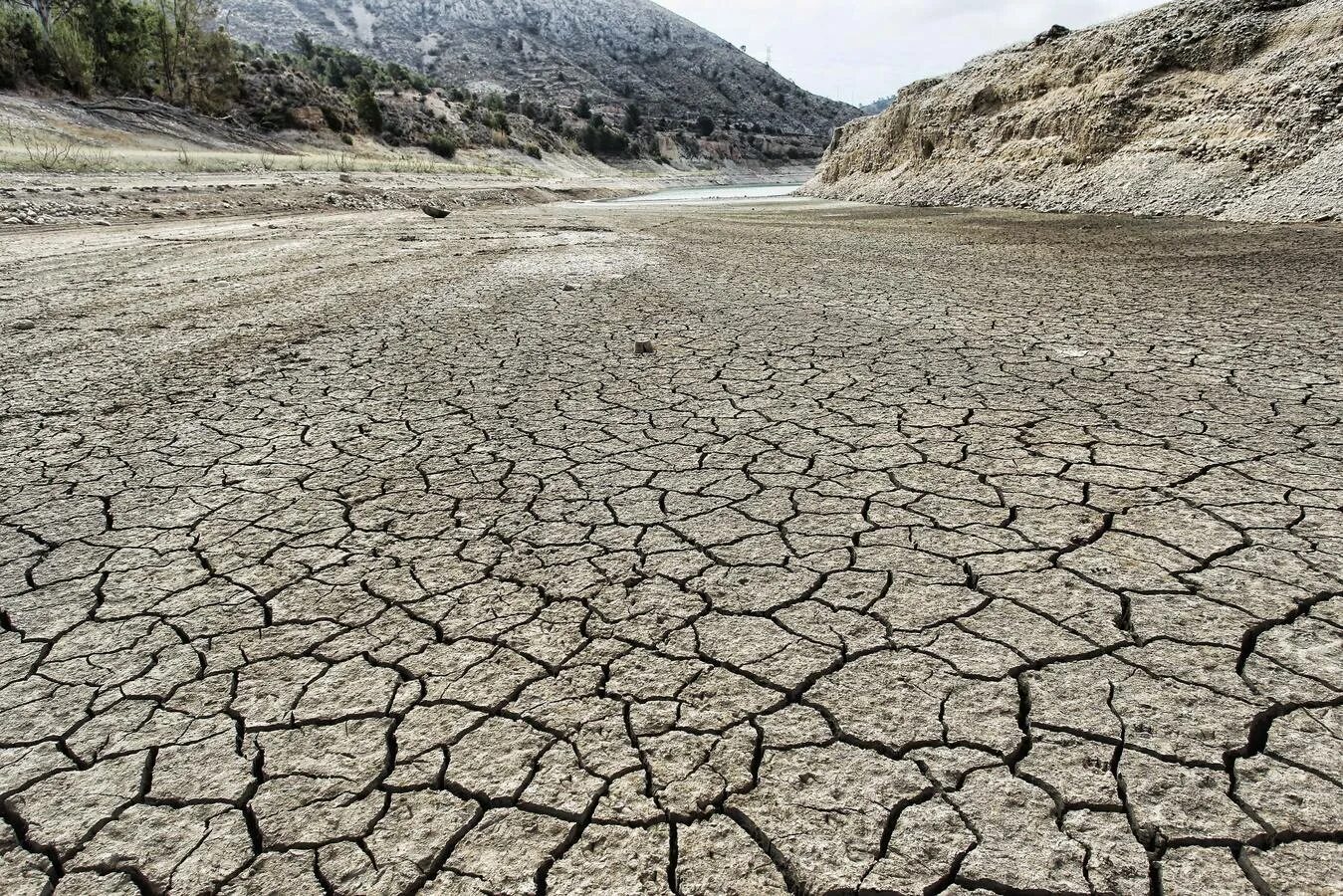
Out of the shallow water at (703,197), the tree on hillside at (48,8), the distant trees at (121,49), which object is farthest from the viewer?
the tree on hillside at (48,8)

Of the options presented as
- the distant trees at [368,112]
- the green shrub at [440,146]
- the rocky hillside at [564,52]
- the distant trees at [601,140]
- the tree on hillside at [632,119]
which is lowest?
the green shrub at [440,146]

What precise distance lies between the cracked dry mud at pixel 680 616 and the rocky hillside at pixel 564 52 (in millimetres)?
88079

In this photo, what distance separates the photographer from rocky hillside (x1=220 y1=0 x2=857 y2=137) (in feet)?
324

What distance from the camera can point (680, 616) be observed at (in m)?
2.34

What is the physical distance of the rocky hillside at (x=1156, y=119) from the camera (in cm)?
1191

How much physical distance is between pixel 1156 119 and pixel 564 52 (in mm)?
120009

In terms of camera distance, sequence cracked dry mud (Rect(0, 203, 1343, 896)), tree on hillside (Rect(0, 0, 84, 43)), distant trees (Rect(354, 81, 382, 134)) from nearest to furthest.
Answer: cracked dry mud (Rect(0, 203, 1343, 896)) → tree on hillside (Rect(0, 0, 84, 43)) → distant trees (Rect(354, 81, 382, 134))

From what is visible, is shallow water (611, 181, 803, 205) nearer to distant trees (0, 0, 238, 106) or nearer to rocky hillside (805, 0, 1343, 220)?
rocky hillside (805, 0, 1343, 220)

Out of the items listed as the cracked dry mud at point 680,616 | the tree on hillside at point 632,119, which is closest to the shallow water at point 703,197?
the cracked dry mud at point 680,616

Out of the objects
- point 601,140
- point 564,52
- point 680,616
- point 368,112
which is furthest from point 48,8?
point 564,52

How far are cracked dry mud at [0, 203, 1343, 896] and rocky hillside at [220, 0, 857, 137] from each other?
8808 cm

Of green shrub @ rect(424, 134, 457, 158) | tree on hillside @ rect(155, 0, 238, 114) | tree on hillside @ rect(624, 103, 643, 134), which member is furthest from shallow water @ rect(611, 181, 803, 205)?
tree on hillside @ rect(624, 103, 643, 134)

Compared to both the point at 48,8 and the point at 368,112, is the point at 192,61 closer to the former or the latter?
the point at 48,8

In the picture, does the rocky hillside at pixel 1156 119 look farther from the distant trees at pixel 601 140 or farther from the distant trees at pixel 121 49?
the distant trees at pixel 601 140
